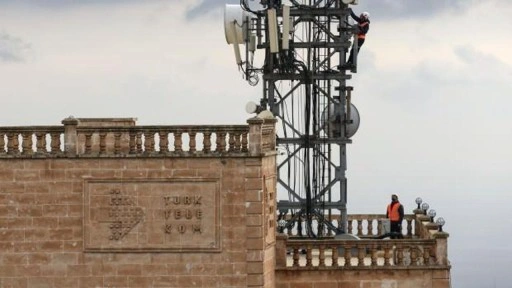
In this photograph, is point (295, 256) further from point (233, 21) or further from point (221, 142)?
point (233, 21)

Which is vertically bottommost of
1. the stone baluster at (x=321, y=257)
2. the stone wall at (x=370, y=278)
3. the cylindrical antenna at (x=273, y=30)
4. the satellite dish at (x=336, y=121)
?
the stone wall at (x=370, y=278)

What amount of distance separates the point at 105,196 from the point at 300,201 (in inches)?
319

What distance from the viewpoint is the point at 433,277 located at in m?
50.9

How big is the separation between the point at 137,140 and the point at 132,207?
1562 mm

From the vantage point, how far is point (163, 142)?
48.4 metres

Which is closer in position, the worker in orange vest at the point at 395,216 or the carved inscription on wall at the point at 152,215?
the carved inscription on wall at the point at 152,215

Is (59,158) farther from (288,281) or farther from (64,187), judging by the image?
(288,281)

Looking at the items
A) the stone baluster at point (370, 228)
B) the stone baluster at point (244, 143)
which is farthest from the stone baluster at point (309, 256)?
the stone baluster at point (370, 228)

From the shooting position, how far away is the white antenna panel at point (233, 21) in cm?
A: 5478

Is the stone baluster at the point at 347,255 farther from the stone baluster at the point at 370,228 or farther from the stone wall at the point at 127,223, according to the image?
the stone baluster at the point at 370,228

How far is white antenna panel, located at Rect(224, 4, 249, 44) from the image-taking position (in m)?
54.8

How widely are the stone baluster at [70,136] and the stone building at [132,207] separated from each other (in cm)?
2

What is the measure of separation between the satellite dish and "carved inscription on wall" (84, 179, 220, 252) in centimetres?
749

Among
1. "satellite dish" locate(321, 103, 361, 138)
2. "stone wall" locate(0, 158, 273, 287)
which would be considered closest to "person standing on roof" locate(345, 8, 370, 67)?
"satellite dish" locate(321, 103, 361, 138)
